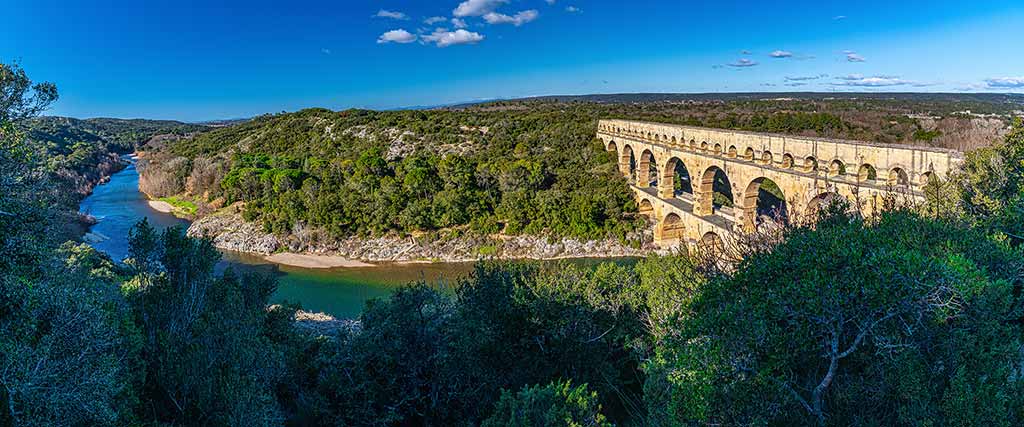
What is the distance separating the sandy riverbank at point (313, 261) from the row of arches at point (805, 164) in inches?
770

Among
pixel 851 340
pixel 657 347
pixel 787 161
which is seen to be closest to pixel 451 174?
pixel 787 161

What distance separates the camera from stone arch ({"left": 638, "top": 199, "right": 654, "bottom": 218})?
104 ft

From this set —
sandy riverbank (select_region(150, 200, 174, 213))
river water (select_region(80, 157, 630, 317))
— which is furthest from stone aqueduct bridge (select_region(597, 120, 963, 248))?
sandy riverbank (select_region(150, 200, 174, 213))

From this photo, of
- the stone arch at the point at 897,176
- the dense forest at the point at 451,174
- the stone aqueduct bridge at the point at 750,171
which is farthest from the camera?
the dense forest at the point at 451,174

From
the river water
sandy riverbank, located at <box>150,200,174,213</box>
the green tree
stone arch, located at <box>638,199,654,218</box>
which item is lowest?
the river water

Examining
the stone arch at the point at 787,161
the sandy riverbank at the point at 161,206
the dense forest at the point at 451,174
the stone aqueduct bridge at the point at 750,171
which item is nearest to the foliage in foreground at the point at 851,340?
the stone aqueduct bridge at the point at 750,171

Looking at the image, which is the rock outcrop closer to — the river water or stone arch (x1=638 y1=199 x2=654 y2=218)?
the river water

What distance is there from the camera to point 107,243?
107 feet

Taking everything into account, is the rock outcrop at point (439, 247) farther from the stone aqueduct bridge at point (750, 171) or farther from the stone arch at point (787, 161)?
the stone arch at point (787, 161)

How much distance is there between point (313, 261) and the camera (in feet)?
97.5

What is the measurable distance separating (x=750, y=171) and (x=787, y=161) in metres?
1.91

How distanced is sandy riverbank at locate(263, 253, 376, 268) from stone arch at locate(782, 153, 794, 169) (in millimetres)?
21528

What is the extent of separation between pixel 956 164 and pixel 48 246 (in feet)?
67.0

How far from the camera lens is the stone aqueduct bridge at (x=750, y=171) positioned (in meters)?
16.3
